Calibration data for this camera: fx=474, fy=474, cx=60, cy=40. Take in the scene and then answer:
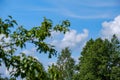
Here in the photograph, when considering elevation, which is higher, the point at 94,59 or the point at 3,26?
the point at 94,59

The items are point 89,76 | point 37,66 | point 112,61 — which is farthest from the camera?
point 112,61

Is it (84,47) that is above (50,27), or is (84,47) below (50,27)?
above

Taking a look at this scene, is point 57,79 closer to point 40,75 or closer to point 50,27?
point 40,75

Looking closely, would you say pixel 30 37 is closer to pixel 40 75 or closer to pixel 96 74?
pixel 40 75

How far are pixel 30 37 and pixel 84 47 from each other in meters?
90.9

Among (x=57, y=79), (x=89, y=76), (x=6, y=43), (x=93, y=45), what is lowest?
(x=57, y=79)

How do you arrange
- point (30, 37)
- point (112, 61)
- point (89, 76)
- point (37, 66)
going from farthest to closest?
point (112, 61)
point (89, 76)
point (30, 37)
point (37, 66)

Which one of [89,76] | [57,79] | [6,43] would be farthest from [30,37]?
[89,76]

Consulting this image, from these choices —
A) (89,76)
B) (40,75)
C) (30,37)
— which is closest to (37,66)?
(40,75)

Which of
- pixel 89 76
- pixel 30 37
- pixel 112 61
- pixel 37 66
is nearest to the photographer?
pixel 37 66

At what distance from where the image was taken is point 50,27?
813 centimetres

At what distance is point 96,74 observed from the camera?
90875 mm

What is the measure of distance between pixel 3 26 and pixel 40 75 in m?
1.10

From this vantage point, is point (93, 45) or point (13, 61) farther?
point (93, 45)
